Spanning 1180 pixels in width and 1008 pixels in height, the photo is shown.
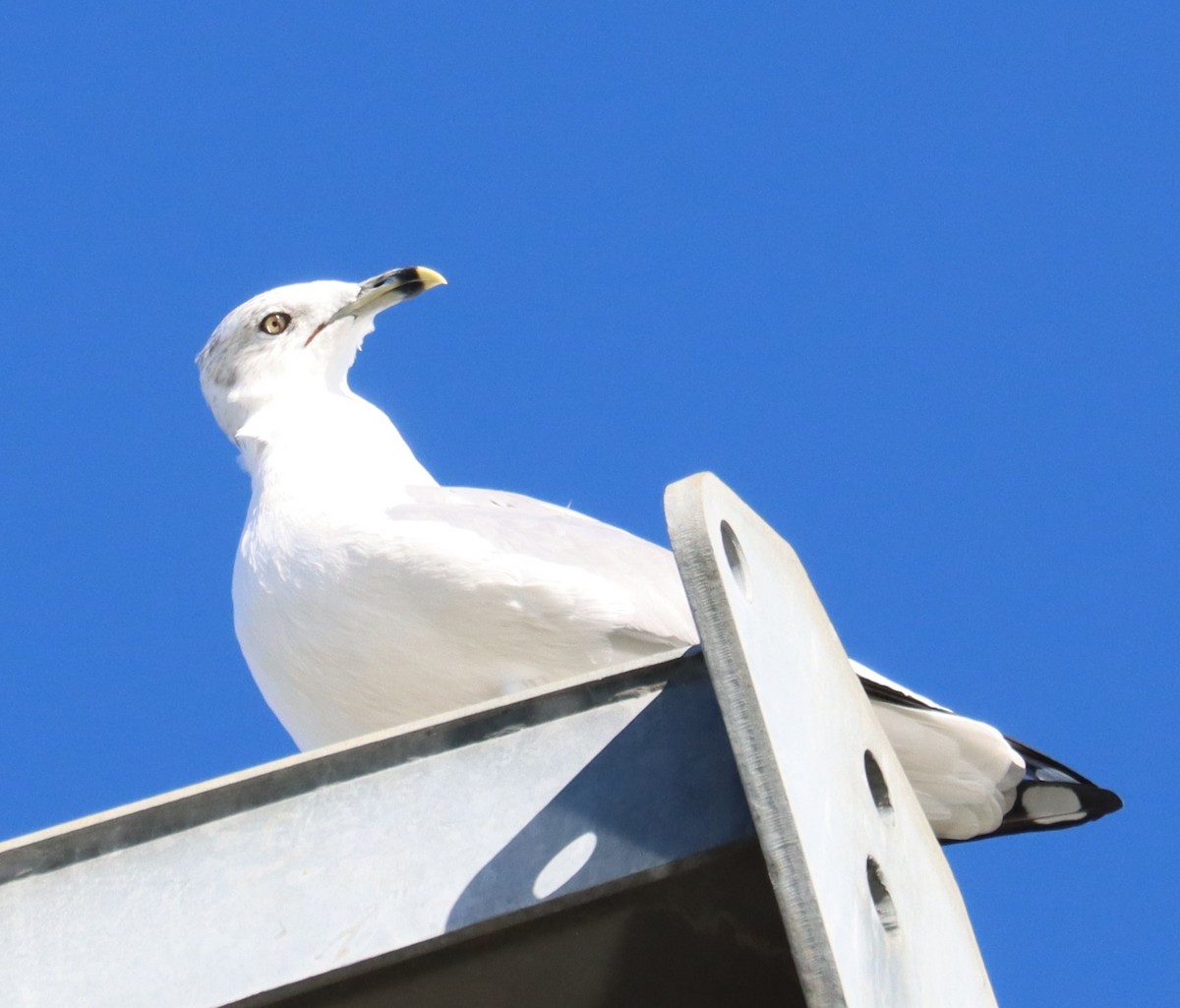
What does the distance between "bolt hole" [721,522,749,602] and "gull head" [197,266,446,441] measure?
11.2 feet

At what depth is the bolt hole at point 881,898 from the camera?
6.38ft

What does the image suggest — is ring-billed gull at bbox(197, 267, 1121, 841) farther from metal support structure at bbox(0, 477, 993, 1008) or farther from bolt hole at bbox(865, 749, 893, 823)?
metal support structure at bbox(0, 477, 993, 1008)

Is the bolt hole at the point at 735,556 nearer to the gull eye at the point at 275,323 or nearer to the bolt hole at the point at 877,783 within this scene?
the bolt hole at the point at 877,783

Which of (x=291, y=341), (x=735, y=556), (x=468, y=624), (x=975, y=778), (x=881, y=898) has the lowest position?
(x=881, y=898)

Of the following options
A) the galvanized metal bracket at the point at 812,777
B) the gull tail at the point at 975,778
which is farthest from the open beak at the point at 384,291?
the galvanized metal bracket at the point at 812,777

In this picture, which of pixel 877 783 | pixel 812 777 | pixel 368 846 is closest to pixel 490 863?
pixel 368 846

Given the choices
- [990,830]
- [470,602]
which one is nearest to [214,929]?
[470,602]

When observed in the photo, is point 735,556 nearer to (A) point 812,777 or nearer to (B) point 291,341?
(A) point 812,777

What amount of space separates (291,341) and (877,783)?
3521 millimetres

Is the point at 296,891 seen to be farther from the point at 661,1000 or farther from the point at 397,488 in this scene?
the point at 397,488

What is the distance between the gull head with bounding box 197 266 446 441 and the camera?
534 cm

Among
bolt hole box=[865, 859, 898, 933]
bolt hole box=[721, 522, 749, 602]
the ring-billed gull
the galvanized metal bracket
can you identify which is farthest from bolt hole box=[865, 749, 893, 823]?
the ring-billed gull

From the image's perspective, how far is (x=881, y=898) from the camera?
1.96 meters

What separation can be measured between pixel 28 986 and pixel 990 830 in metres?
2.53
